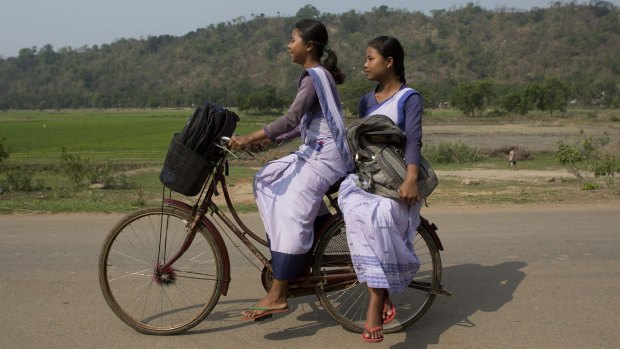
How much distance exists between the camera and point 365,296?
4.24m


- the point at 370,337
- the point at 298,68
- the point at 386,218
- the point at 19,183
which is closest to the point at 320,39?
the point at 386,218

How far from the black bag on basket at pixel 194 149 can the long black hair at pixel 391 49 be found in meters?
0.95

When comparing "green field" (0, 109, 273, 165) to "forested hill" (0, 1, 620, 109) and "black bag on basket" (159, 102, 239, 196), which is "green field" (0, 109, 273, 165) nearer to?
"black bag on basket" (159, 102, 239, 196)

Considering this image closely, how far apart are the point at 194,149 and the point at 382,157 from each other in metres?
1.05

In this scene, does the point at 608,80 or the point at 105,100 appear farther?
the point at 105,100

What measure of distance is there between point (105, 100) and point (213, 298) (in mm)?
122631

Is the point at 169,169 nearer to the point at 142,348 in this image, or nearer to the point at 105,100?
the point at 142,348

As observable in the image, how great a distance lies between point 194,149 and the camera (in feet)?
11.6

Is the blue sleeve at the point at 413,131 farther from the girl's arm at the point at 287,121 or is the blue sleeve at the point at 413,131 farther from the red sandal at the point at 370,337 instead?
the red sandal at the point at 370,337

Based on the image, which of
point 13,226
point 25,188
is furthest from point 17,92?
point 13,226

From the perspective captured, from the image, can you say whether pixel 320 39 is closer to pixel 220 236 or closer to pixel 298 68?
pixel 220 236

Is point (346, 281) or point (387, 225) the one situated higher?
point (387, 225)

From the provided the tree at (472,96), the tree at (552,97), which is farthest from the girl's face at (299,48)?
the tree at (552,97)

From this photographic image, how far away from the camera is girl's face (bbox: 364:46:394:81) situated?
366 centimetres
